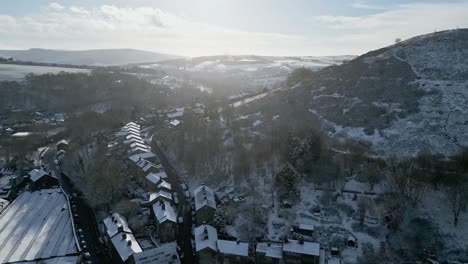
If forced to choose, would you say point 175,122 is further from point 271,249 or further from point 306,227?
point 271,249

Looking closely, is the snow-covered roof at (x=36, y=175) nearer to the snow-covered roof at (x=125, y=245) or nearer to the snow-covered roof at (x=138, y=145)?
the snow-covered roof at (x=138, y=145)

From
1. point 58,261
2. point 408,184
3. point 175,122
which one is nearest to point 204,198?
point 58,261

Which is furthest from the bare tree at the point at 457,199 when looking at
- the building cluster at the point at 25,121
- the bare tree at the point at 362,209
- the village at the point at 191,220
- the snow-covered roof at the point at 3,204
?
the building cluster at the point at 25,121

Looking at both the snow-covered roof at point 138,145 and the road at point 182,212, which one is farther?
the snow-covered roof at point 138,145

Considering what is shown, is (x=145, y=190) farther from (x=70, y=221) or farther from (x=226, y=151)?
(x=226, y=151)

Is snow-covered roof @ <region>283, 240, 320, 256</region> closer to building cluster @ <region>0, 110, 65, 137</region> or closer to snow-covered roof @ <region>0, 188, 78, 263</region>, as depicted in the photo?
snow-covered roof @ <region>0, 188, 78, 263</region>

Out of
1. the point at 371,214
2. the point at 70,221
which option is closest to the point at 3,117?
the point at 70,221

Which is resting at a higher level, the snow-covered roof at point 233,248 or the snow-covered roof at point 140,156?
the snow-covered roof at point 140,156
